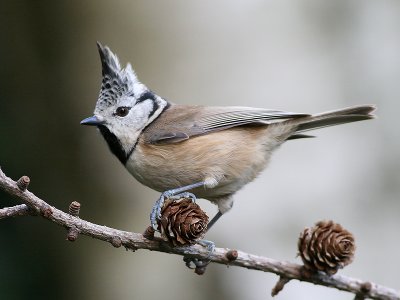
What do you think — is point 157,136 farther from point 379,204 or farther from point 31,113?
point 379,204

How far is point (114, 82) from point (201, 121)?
1.74 ft

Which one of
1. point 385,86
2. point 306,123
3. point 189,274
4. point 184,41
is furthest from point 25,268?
point 385,86

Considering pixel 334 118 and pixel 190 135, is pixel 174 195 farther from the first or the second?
pixel 334 118

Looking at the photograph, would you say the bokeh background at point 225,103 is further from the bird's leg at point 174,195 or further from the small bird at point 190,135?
the bird's leg at point 174,195

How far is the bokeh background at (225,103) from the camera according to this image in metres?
4.70

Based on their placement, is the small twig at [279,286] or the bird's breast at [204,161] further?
the bird's breast at [204,161]

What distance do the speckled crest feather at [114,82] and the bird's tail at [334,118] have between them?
97cm

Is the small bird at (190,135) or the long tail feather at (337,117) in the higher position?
the long tail feather at (337,117)

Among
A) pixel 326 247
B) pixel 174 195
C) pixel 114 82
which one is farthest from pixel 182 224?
pixel 114 82

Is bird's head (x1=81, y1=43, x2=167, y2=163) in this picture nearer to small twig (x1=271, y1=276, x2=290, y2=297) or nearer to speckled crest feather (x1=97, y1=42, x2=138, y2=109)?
speckled crest feather (x1=97, y1=42, x2=138, y2=109)

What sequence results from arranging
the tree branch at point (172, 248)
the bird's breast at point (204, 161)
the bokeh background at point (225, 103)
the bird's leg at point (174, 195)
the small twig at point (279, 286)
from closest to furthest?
the tree branch at point (172, 248), the small twig at point (279, 286), the bird's leg at point (174, 195), the bird's breast at point (204, 161), the bokeh background at point (225, 103)

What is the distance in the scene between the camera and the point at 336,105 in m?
5.09

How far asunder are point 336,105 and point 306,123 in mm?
1669

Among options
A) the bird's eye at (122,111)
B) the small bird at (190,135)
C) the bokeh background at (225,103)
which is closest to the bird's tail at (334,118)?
the small bird at (190,135)
